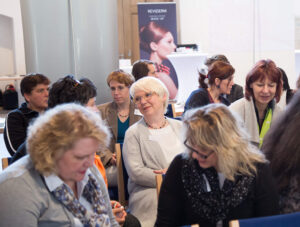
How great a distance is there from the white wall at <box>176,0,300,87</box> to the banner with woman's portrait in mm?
1320

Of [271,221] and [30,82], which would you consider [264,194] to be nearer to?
[271,221]

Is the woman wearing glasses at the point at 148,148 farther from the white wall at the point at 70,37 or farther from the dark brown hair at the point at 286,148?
the white wall at the point at 70,37

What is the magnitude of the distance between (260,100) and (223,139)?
151 centimetres

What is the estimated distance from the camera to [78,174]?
1618 mm

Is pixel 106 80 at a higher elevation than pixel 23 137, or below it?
higher

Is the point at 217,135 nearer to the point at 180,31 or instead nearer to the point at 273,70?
the point at 273,70

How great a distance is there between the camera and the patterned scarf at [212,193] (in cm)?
177

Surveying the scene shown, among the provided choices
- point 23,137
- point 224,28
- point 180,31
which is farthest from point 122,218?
point 180,31

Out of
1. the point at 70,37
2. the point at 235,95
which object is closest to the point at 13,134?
the point at 70,37

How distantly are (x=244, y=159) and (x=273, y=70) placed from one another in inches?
59.9

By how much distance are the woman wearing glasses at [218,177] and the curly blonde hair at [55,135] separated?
1.44 feet

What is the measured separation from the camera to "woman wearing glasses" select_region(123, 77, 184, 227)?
2668mm

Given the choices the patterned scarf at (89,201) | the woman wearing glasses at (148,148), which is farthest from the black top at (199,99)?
the patterned scarf at (89,201)

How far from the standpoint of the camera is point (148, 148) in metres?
2.74
